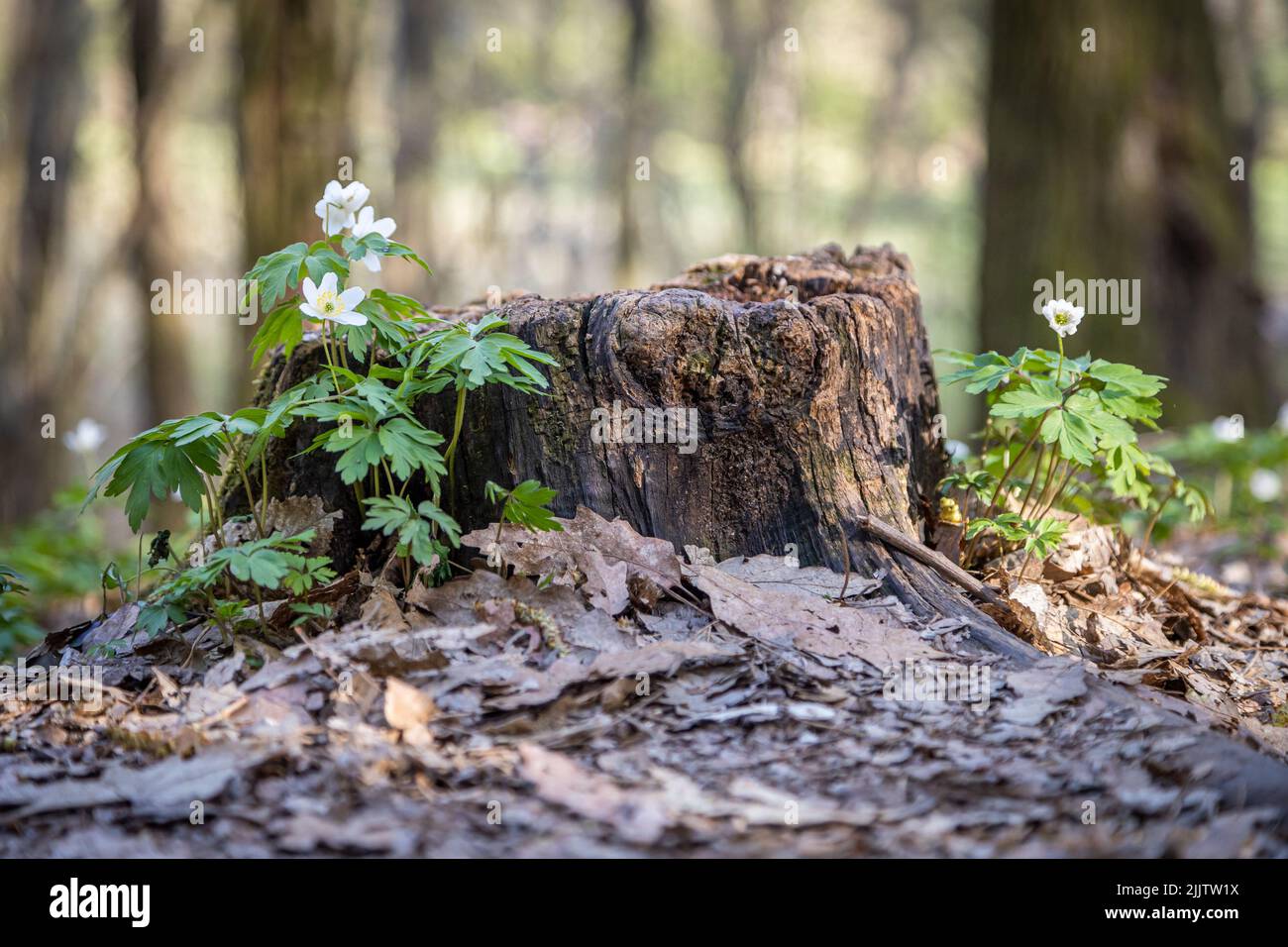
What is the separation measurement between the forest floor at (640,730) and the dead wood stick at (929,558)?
0.15 metres

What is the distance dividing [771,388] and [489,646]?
1147 mm

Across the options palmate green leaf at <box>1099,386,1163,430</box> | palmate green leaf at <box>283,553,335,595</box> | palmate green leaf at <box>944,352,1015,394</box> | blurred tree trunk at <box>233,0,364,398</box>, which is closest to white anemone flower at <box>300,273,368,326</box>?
palmate green leaf at <box>283,553,335,595</box>

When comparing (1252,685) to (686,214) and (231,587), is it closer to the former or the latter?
(231,587)

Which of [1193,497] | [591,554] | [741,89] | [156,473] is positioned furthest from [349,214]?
[741,89]

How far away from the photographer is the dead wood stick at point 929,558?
10.0 ft

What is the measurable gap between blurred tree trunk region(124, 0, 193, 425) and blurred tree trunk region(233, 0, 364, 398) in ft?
8.88

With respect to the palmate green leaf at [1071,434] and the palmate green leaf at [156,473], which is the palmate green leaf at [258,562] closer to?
the palmate green leaf at [156,473]

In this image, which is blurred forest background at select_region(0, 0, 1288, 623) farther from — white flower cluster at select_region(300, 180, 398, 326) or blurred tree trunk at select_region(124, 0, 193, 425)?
white flower cluster at select_region(300, 180, 398, 326)

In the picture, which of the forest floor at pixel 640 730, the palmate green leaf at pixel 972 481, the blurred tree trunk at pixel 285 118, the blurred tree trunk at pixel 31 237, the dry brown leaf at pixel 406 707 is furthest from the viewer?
the blurred tree trunk at pixel 31 237

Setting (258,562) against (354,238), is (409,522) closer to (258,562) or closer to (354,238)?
(258,562)

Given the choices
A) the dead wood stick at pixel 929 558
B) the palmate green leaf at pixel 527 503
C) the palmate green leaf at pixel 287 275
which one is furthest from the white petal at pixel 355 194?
the dead wood stick at pixel 929 558

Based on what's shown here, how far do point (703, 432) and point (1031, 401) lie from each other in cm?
96

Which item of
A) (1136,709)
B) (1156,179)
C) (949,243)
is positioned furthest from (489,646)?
(949,243)

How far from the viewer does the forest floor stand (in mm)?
2021
